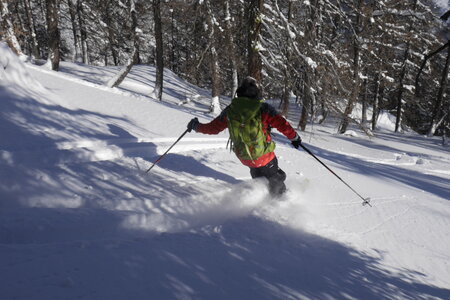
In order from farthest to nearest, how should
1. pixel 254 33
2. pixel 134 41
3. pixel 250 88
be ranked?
pixel 134 41, pixel 254 33, pixel 250 88

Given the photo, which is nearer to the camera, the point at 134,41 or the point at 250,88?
the point at 250,88

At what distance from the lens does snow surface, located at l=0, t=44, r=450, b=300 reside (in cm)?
226

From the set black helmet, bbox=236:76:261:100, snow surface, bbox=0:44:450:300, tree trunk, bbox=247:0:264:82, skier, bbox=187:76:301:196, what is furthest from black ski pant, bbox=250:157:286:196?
tree trunk, bbox=247:0:264:82

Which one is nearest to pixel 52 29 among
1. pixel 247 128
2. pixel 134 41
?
pixel 134 41

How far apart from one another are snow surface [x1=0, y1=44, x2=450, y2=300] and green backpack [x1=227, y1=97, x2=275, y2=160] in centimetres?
55

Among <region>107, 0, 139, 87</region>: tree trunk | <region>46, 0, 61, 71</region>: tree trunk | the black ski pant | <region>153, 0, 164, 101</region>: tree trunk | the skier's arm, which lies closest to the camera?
the skier's arm

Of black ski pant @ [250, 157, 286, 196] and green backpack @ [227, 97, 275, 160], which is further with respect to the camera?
black ski pant @ [250, 157, 286, 196]

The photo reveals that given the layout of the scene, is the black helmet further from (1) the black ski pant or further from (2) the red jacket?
(1) the black ski pant

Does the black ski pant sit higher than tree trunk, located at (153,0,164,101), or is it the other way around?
tree trunk, located at (153,0,164,101)

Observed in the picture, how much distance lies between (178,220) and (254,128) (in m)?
1.52

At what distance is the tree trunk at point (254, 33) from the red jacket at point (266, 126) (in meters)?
2.62

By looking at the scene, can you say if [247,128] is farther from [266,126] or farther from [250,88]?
[250,88]

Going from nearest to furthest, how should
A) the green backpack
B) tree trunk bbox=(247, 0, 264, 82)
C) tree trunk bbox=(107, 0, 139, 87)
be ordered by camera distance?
the green backpack < tree trunk bbox=(247, 0, 264, 82) < tree trunk bbox=(107, 0, 139, 87)

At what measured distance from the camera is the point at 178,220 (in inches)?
133
